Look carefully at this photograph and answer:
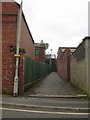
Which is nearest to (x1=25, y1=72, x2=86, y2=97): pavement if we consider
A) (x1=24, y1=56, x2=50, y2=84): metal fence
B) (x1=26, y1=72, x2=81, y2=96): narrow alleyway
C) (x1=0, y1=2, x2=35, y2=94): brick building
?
(x1=26, y1=72, x2=81, y2=96): narrow alleyway

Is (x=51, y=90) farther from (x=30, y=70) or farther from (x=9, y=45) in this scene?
(x=9, y=45)

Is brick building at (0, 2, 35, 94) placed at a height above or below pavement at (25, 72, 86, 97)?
above

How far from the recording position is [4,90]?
9961mm

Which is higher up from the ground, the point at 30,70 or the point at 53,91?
the point at 30,70

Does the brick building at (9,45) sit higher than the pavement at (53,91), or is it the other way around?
the brick building at (9,45)

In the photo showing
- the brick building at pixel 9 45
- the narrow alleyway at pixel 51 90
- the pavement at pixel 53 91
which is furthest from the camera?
the narrow alleyway at pixel 51 90

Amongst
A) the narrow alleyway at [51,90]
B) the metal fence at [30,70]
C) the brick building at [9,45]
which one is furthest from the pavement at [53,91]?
the brick building at [9,45]

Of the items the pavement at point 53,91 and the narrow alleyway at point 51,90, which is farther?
the narrow alleyway at point 51,90

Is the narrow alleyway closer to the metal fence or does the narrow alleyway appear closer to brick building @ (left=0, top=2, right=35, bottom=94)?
the metal fence

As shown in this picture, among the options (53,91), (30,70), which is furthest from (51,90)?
(30,70)

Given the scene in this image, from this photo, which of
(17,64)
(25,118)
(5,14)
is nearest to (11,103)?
(25,118)

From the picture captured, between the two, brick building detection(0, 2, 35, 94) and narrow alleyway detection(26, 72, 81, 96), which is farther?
narrow alleyway detection(26, 72, 81, 96)

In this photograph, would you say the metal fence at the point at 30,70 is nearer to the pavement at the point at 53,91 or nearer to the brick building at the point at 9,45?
the pavement at the point at 53,91

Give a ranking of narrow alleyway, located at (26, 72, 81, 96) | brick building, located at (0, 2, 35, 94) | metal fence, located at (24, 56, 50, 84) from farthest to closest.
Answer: metal fence, located at (24, 56, 50, 84) < narrow alleyway, located at (26, 72, 81, 96) < brick building, located at (0, 2, 35, 94)
